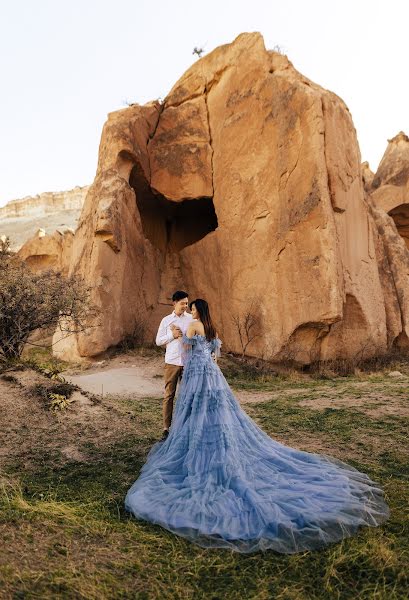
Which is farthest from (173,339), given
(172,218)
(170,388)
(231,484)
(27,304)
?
(172,218)

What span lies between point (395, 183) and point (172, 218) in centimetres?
888

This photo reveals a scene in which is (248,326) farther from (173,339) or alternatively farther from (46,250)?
(46,250)

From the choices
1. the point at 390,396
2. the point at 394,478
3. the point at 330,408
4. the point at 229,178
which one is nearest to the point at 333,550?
the point at 394,478

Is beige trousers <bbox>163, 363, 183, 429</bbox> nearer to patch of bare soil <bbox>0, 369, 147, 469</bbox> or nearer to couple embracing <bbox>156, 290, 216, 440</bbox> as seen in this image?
couple embracing <bbox>156, 290, 216, 440</bbox>

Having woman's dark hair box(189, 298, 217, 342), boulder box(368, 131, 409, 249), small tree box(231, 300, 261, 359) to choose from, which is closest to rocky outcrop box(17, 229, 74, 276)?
small tree box(231, 300, 261, 359)

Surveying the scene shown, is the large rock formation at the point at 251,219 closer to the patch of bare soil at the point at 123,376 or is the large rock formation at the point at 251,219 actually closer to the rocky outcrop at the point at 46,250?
the patch of bare soil at the point at 123,376

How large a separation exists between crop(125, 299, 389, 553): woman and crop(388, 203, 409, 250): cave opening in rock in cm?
1639

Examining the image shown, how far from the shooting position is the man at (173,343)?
5211mm

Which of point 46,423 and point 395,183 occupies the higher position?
point 395,183

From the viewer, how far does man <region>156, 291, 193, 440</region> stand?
521 centimetres

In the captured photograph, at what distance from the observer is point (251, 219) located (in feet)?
41.8

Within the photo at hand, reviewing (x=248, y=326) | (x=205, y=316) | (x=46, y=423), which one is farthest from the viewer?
(x=248, y=326)

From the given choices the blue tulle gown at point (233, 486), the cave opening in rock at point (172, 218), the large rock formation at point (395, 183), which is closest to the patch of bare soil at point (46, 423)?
the blue tulle gown at point (233, 486)

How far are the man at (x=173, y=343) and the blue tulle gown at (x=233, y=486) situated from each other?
1.58 feet
